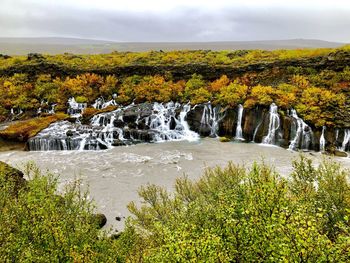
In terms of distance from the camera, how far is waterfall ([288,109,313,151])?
145 feet

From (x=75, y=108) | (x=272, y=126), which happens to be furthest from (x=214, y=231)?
(x=75, y=108)

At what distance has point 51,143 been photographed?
151 feet

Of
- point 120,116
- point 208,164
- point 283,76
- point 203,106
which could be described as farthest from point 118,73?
point 208,164

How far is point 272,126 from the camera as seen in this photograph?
47.2m

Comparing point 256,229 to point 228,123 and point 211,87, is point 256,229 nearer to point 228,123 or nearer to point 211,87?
point 228,123

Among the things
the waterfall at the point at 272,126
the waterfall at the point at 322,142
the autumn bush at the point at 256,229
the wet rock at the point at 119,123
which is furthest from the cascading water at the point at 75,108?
the autumn bush at the point at 256,229

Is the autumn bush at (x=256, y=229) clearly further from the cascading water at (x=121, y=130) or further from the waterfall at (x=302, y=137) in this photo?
the cascading water at (x=121, y=130)

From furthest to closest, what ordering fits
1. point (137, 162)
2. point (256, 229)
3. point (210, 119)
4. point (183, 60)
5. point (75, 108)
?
1. point (183, 60)
2. point (75, 108)
3. point (210, 119)
4. point (137, 162)
5. point (256, 229)

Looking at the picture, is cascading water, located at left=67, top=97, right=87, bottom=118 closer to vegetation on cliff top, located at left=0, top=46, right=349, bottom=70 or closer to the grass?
the grass

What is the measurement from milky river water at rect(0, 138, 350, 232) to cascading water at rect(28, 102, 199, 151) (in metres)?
1.72

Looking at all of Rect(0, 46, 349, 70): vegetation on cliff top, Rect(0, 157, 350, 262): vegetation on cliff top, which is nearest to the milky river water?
Rect(0, 157, 350, 262): vegetation on cliff top

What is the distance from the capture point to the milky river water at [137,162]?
33.2m

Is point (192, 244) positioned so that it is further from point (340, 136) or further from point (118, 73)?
point (118, 73)

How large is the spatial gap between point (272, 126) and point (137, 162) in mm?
19268
